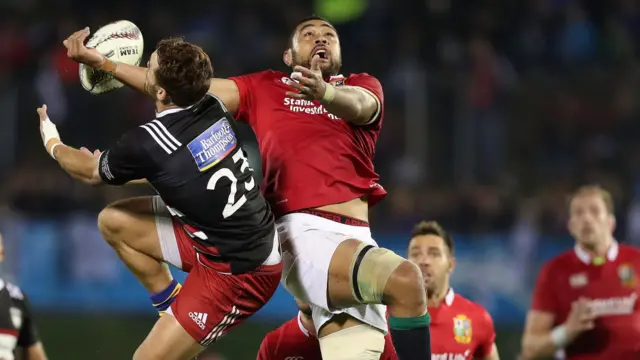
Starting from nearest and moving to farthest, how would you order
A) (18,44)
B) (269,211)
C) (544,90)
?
1. (269,211)
2. (544,90)
3. (18,44)

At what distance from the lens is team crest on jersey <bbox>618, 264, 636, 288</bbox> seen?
782cm

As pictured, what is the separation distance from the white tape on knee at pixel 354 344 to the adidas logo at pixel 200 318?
0.75m

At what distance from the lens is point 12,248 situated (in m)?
11.9

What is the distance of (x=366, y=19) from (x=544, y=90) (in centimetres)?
268

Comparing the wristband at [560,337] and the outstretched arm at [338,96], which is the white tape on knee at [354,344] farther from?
the wristband at [560,337]

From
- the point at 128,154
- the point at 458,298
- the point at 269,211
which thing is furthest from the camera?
the point at 458,298

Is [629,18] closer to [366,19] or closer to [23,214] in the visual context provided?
[366,19]

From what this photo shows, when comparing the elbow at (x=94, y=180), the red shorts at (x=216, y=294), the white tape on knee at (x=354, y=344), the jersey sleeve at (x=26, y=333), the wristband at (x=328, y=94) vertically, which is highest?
the wristband at (x=328, y=94)

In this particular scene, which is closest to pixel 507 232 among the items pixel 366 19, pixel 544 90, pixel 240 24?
pixel 544 90

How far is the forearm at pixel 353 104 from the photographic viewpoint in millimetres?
5234

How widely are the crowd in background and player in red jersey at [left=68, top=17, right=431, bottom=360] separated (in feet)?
19.1

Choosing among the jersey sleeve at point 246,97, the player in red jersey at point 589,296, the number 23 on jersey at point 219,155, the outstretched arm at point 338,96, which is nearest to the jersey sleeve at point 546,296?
the player in red jersey at point 589,296

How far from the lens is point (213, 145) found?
5289mm

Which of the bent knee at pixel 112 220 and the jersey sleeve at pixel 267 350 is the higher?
the bent knee at pixel 112 220
